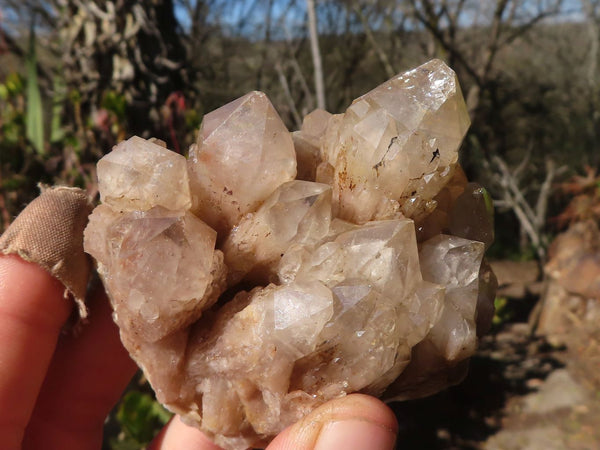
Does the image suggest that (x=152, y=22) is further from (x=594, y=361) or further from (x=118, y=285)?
(x=594, y=361)

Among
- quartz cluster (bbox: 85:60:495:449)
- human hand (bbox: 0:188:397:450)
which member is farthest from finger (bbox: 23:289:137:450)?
quartz cluster (bbox: 85:60:495:449)

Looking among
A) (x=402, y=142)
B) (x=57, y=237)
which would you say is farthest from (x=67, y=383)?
(x=402, y=142)

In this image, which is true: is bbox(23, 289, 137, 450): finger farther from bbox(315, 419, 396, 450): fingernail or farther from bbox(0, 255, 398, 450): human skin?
bbox(315, 419, 396, 450): fingernail

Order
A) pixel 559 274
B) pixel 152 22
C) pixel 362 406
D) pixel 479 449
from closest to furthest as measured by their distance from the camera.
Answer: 1. pixel 362 406
2. pixel 152 22
3. pixel 479 449
4. pixel 559 274

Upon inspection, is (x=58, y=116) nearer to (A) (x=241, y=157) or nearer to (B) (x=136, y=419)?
(B) (x=136, y=419)

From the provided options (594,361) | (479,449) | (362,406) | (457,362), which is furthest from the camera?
(594,361)

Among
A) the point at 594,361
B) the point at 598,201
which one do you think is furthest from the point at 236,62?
the point at 594,361

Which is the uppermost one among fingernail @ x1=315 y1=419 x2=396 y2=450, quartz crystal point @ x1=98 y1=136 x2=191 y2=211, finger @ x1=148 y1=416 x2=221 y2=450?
quartz crystal point @ x1=98 y1=136 x2=191 y2=211
